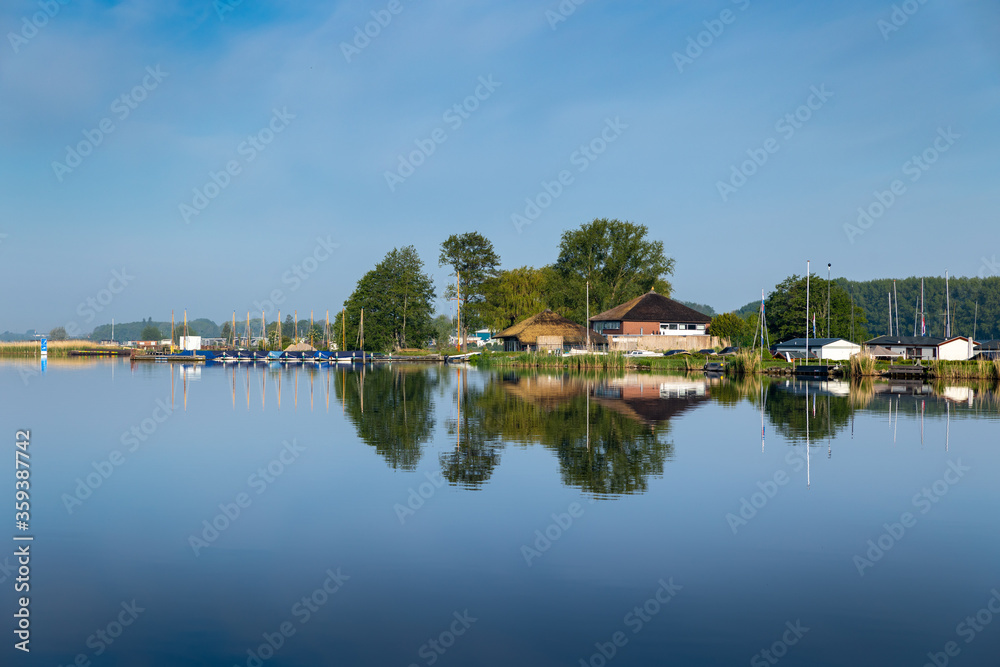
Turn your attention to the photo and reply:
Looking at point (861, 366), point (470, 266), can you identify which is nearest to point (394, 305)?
point (470, 266)

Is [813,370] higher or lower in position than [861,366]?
lower

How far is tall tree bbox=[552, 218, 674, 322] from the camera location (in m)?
106

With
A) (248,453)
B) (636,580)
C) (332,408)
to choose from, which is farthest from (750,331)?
(636,580)

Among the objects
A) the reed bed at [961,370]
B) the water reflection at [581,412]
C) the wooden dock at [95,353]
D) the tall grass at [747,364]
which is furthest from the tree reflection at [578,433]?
the wooden dock at [95,353]

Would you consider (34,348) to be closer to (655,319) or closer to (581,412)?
(655,319)

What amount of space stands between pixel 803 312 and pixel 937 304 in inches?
3800

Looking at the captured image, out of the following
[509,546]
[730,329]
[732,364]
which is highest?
[730,329]

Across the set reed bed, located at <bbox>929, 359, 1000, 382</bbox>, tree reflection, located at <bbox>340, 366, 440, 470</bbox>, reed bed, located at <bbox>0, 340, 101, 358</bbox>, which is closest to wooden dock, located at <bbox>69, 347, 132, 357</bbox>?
reed bed, located at <bbox>0, 340, 101, 358</bbox>

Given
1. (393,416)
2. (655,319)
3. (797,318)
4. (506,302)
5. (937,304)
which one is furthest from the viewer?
(937,304)

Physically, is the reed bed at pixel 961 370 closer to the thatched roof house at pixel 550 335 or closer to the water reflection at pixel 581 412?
the water reflection at pixel 581 412

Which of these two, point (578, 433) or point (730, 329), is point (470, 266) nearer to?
point (730, 329)

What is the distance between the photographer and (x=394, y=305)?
103 m

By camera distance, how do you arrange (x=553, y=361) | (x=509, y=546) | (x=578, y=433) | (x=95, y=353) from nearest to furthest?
1. (x=509, y=546)
2. (x=578, y=433)
3. (x=553, y=361)
4. (x=95, y=353)

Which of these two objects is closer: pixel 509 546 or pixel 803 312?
pixel 509 546
